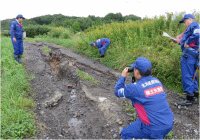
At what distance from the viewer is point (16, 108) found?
284 cm

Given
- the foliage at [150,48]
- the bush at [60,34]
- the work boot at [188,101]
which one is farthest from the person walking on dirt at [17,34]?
the bush at [60,34]

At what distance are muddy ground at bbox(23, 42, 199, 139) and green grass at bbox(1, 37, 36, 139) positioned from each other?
0.16 meters

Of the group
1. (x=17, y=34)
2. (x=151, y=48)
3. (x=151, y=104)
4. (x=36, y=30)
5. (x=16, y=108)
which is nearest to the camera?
(x=151, y=104)

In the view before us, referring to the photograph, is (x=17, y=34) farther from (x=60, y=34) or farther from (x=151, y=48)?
(x=60, y=34)

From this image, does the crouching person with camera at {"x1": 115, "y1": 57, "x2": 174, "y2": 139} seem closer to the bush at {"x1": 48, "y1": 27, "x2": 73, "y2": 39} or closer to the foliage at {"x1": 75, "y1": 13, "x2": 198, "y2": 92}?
the foliage at {"x1": 75, "y1": 13, "x2": 198, "y2": 92}

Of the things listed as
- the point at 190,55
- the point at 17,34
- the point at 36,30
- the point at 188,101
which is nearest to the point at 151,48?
the point at 190,55

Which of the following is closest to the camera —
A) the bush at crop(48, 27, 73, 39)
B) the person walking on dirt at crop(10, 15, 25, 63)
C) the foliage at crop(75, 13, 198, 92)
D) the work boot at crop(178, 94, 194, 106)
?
the work boot at crop(178, 94, 194, 106)

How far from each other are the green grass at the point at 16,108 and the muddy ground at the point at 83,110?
16cm

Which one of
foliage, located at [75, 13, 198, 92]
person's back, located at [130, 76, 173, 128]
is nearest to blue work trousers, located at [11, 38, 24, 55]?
foliage, located at [75, 13, 198, 92]

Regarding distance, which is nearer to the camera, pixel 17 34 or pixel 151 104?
pixel 151 104

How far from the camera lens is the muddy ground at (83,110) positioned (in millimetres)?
2632

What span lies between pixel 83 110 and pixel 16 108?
51.9 inches

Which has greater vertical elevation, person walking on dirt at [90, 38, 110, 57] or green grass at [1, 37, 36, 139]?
person walking on dirt at [90, 38, 110, 57]

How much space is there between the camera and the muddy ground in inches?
104
